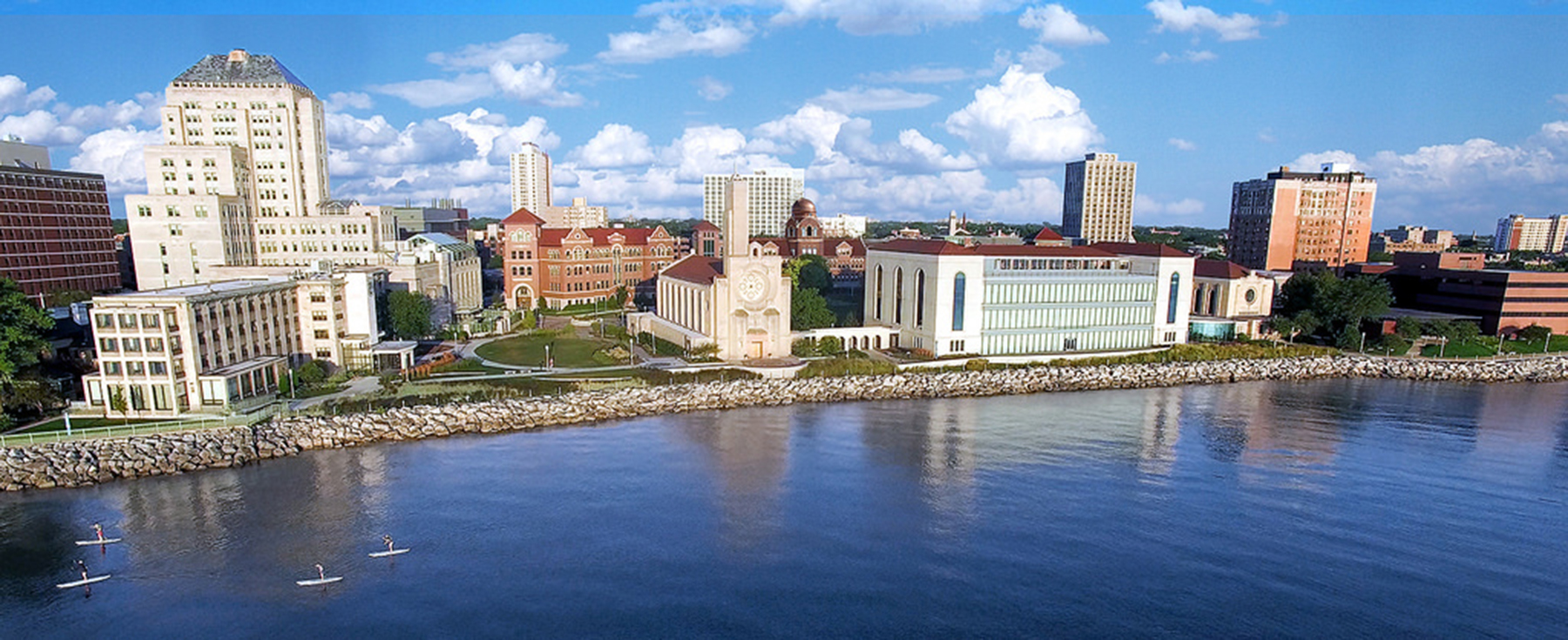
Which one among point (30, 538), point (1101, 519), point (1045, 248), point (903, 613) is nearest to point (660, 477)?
point (903, 613)

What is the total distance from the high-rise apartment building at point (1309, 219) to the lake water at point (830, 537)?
71.7 metres

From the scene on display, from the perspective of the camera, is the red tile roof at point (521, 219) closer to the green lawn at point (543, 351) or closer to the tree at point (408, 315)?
the green lawn at point (543, 351)

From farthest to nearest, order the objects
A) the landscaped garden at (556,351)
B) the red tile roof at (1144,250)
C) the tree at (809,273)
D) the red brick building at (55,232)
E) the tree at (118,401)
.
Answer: the tree at (809,273) < the red brick building at (55,232) < the red tile roof at (1144,250) < the landscaped garden at (556,351) < the tree at (118,401)

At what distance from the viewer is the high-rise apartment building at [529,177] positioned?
566 feet

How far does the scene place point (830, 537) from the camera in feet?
95.0

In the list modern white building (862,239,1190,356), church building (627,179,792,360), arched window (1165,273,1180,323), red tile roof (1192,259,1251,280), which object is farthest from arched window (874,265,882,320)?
red tile roof (1192,259,1251,280)

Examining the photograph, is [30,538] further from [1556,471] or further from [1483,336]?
[1483,336]

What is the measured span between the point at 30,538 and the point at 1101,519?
40.4 metres

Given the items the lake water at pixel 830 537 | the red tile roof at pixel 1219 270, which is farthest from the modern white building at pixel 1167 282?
the lake water at pixel 830 537

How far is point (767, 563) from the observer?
26844 millimetres

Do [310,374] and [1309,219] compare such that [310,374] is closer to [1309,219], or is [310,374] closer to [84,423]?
[84,423]

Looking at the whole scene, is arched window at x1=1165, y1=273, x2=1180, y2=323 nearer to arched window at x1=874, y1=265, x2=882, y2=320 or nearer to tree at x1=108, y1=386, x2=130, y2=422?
arched window at x1=874, y1=265, x2=882, y2=320

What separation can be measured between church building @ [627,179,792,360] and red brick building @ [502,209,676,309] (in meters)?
27.7

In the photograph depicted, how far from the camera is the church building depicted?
56562 mm
